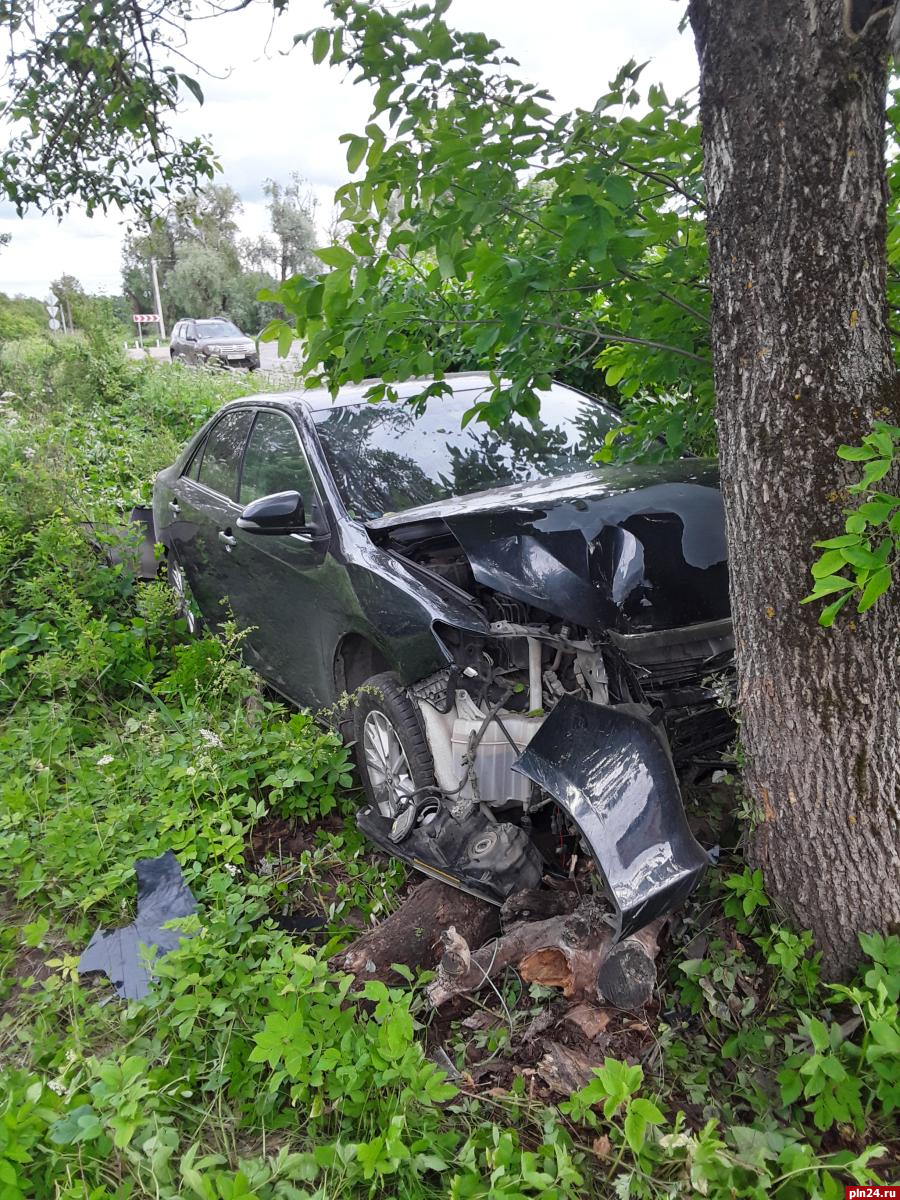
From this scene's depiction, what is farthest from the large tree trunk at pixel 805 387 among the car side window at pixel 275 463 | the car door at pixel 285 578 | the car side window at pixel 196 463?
the car side window at pixel 196 463

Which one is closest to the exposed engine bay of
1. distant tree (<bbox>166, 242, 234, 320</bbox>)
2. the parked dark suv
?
the parked dark suv

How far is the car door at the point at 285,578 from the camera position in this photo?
3550mm

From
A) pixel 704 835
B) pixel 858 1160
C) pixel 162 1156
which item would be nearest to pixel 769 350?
pixel 704 835

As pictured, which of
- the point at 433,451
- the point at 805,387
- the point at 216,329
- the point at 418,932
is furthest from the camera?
the point at 216,329

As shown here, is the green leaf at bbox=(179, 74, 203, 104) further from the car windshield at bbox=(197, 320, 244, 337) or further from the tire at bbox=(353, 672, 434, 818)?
the car windshield at bbox=(197, 320, 244, 337)

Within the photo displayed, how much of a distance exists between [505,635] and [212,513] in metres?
2.37

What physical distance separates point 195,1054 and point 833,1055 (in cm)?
159

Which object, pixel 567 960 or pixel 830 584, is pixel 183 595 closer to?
pixel 567 960

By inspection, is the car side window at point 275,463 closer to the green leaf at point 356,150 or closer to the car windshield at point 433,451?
the car windshield at point 433,451

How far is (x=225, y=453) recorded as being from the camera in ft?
15.3

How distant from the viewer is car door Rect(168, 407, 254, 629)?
4.45 m

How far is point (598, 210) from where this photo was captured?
A: 219 cm

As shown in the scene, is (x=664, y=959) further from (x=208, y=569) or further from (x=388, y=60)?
(x=208, y=569)

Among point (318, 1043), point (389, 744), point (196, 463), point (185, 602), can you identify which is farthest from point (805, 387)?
point (185, 602)
